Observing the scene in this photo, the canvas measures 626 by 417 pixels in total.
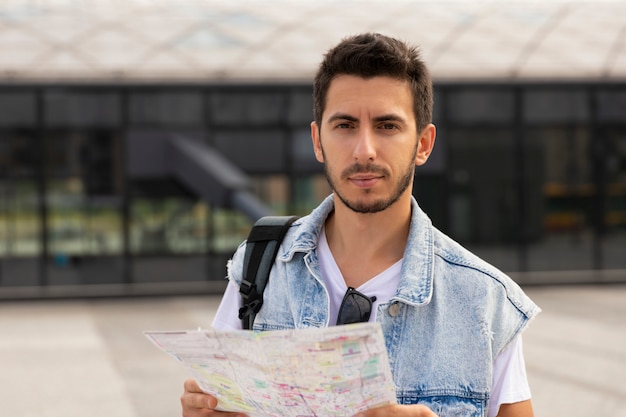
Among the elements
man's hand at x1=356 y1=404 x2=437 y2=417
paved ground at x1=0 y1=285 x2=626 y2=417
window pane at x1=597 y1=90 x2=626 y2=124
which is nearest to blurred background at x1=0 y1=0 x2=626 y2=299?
window pane at x1=597 y1=90 x2=626 y2=124

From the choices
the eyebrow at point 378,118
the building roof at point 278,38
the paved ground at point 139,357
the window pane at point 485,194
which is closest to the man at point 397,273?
the eyebrow at point 378,118

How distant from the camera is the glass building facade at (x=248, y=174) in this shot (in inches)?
707

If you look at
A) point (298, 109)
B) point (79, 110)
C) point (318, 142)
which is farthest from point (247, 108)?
point (318, 142)

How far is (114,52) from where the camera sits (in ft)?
62.8

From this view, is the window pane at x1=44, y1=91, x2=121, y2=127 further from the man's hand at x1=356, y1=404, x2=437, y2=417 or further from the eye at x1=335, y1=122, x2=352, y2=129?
the man's hand at x1=356, y1=404, x2=437, y2=417

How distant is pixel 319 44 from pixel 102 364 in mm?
11301

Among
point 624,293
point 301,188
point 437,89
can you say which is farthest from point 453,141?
point 624,293

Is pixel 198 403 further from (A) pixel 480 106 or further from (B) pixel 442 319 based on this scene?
(A) pixel 480 106

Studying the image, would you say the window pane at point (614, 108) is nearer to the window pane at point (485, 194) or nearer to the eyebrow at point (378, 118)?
the window pane at point (485, 194)

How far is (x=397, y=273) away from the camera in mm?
2291

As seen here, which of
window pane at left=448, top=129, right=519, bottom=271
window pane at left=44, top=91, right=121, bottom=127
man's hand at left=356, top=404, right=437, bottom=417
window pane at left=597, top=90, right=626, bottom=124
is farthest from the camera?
window pane at left=597, top=90, right=626, bottom=124

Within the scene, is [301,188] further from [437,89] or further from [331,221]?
[331,221]

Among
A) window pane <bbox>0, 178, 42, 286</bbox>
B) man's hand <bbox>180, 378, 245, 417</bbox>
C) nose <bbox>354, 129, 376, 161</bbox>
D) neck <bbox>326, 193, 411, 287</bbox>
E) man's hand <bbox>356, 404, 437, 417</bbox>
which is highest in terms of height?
nose <bbox>354, 129, 376, 161</bbox>

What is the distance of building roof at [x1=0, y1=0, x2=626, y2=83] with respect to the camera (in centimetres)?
1875
